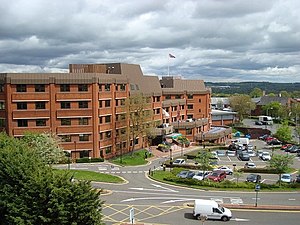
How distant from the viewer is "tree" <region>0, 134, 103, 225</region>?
26.8 metres

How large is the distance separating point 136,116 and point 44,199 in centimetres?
5759

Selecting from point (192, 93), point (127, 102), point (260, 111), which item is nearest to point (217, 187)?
point (127, 102)

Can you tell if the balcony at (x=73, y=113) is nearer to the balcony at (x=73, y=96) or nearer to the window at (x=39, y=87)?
the balcony at (x=73, y=96)

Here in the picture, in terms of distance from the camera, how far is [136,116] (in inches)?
3354

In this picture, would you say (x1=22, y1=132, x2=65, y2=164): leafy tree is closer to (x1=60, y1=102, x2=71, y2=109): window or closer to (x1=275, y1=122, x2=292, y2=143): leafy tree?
(x1=60, y1=102, x2=71, y2=109): window

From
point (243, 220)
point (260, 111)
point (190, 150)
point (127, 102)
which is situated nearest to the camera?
point (243, 220)

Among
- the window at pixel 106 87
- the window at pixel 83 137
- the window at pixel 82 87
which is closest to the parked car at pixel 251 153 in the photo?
the window at pixel 106 87

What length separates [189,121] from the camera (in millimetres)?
110188

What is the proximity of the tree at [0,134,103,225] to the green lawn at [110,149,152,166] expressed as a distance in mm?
43351

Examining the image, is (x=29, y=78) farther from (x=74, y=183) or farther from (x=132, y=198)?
(x=74, y=183)

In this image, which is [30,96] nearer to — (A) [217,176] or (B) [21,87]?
(B) [21,87]

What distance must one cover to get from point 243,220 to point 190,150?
186ft

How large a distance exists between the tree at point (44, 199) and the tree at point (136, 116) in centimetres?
5191

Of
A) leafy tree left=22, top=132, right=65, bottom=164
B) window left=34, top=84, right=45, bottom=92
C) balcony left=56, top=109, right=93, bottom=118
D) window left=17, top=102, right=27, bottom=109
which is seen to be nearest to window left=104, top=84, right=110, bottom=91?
balcony left=56, top=109, right=93, bottom=118
